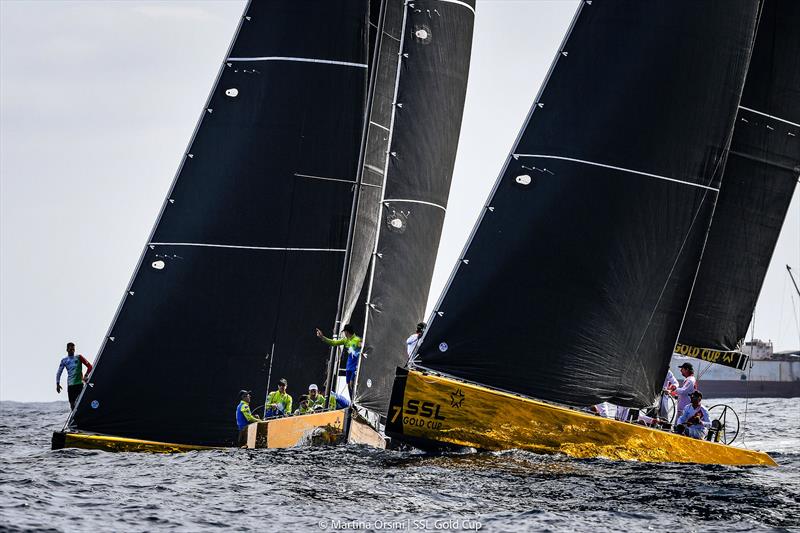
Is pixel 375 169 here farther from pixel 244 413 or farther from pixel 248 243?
pixel 244 413

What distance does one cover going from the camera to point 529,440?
58.4 ft

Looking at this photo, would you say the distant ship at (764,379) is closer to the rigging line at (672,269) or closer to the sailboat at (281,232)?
the sailboat at (281,232)

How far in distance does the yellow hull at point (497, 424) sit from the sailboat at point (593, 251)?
0.02 meters

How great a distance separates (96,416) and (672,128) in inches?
376

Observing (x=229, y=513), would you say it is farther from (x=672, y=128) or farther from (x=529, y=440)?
(x=672, y=128)

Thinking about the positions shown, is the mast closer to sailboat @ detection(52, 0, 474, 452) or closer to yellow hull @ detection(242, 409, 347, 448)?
sailboat @ detection(52, 0, 474, 452)

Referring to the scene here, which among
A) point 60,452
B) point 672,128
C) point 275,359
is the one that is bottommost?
point 60,452

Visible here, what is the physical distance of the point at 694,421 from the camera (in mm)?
19953

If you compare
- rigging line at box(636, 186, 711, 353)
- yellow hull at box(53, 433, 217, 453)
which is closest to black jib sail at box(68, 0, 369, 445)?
yellow hull at box(53, 433, 217, 453)

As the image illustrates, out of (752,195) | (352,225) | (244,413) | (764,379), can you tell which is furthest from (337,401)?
(764,379)

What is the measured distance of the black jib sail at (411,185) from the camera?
21.7 metres

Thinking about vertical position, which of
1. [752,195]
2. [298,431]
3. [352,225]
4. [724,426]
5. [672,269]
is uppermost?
[752,195]

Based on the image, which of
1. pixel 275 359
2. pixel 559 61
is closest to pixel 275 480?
pixel 275 359

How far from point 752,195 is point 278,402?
8.83 m
